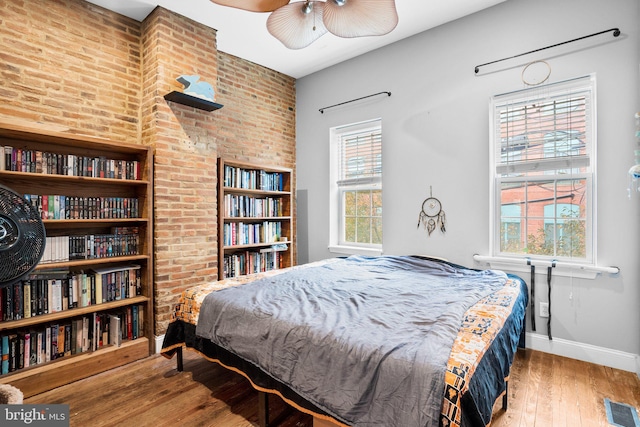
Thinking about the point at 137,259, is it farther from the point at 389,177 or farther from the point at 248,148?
the point at 389,177

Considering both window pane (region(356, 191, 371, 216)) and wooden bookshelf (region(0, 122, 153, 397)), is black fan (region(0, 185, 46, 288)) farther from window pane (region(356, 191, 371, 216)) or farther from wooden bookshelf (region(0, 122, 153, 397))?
window pane (region(356, 191, 371, 216))

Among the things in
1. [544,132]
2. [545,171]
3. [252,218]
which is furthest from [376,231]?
[544,132]

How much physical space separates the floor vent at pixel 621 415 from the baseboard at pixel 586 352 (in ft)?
1.85

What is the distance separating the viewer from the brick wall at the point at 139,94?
7.86 feet

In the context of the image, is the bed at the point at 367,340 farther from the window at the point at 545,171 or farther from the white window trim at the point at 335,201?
the white window trim at the point at 335,201

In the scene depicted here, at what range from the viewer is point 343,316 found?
163 cm

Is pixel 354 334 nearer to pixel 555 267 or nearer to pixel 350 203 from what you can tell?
pixel 555 267

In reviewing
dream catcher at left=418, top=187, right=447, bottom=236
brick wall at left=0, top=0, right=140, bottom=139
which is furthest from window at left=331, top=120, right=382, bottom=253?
brick wall at left=0, top=0, right=140, bottom=139

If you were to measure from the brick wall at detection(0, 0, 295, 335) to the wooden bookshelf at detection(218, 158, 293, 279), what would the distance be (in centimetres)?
22

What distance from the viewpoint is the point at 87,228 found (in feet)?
8.60

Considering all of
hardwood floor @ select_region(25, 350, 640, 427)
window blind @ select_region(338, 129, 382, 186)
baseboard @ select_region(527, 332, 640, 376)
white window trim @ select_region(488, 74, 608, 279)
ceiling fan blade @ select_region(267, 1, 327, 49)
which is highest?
ceiling fan blade @ select_region(267, 1, 327, 49)

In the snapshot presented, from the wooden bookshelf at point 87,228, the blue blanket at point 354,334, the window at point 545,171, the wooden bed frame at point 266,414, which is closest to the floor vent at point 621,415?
the wooden bed frame at point 266,414

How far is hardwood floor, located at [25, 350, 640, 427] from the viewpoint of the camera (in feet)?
5.88

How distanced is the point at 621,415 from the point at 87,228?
152 inches
